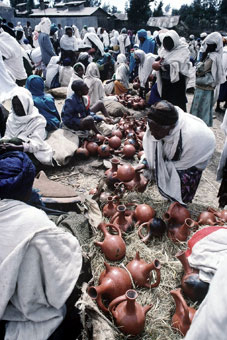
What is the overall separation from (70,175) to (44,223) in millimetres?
2600

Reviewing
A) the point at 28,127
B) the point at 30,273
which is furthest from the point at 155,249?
the point at 28,127

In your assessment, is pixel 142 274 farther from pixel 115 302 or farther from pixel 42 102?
pixel 42 102

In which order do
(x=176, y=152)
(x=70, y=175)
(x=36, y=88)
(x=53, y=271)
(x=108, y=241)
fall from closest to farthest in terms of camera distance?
(x=53, y=271) < (x=108, y=241) < (x=176, y=152) < (x=70, y=175) < (x=36, y=88)

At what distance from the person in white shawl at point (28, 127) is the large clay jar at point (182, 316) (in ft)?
8.86

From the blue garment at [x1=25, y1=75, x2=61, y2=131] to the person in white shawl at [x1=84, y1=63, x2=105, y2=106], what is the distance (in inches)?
67.6

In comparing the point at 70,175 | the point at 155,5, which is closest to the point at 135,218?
the point at 70,175

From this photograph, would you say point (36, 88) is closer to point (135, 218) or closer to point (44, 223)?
point (135, 218)

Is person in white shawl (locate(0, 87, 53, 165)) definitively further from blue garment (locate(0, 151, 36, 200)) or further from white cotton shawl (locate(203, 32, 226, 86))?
white cotton shawl (locate(203, 32, 226, 86))

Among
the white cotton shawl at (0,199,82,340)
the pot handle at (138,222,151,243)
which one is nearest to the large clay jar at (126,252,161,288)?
the pot handle at (138,222,151,243)

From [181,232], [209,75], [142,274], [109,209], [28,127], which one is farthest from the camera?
[209,75]

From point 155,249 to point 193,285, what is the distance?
2.07 feet

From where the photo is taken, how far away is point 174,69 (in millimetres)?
4434

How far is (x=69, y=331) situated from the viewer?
1.44 meters

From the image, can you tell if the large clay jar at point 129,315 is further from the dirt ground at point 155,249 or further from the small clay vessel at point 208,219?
the small clay vessel at point 208,219
